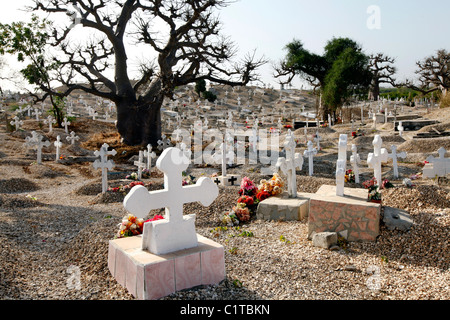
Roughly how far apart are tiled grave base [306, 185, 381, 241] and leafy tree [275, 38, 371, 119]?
29.2 meters

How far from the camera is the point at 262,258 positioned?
500 centimetres

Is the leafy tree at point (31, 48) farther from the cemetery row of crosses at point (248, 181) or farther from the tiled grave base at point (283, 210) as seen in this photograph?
the tiled grave base at point (283, 210)

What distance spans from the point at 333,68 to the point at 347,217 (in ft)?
104

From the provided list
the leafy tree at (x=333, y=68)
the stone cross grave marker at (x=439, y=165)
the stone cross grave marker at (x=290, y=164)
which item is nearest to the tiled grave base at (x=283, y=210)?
the stone cross grave marker at (x=290, y=164)

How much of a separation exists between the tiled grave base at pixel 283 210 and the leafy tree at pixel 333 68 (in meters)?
28.2

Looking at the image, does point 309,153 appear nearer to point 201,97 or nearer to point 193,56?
point 193,56

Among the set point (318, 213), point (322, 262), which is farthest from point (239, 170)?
point (322, 262)

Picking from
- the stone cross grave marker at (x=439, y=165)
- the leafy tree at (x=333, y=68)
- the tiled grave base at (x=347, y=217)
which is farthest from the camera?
the leafy tree at (x=333, y=68)

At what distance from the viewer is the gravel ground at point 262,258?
395 cm

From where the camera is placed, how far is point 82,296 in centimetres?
371

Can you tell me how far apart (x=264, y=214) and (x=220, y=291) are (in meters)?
3.38

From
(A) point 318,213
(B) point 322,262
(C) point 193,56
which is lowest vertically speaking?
(B) point 322,262

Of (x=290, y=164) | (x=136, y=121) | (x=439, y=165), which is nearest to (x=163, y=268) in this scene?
(x=290, y=164)

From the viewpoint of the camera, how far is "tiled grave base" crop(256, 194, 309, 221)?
6871 millimetres
